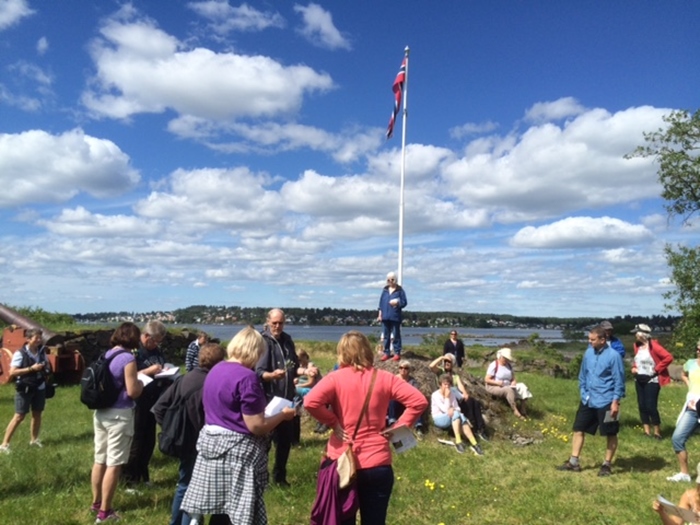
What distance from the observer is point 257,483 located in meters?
3.77

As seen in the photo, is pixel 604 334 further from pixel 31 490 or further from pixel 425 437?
pixel 31 490

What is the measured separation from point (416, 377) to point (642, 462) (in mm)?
3828

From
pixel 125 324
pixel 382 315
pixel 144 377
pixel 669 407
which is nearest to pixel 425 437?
pixel 382 315

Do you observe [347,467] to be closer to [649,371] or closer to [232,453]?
[232,453]

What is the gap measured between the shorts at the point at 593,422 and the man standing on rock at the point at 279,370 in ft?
12.7

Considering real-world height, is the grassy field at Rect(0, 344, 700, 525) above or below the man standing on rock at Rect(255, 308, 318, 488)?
below

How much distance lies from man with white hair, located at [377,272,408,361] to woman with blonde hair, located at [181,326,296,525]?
277 inches

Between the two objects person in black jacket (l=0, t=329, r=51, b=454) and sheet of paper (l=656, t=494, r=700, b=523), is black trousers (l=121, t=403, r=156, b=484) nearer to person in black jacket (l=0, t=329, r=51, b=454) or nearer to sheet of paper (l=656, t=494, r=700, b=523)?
person in black jacket (l=0, t=329, r=51, b=454)

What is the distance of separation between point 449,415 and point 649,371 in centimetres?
378

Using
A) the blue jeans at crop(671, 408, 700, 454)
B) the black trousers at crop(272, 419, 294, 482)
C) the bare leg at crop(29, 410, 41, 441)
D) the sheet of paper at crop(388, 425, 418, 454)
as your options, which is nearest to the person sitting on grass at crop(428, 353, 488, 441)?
the blue jeans at crop(671, 408, 700, 454)

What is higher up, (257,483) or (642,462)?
(257,483)

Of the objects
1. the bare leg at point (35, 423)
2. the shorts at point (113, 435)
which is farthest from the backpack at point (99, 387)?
the bare leg at point (35, 423)

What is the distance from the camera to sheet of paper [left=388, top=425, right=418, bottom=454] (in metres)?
3.79

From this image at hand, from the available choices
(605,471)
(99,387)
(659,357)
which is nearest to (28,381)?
(99,387)
